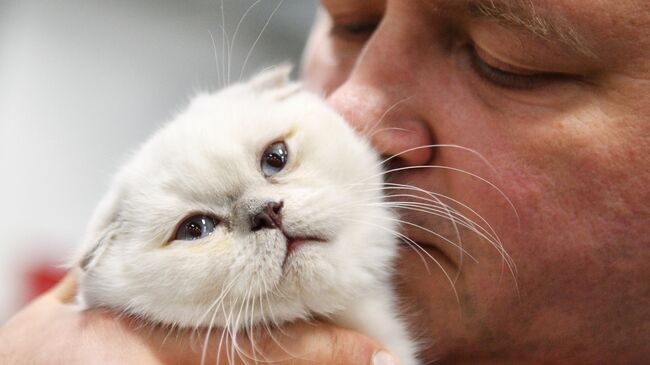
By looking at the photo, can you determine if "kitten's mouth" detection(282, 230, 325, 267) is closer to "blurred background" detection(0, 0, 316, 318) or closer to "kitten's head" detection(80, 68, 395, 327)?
"kitten's head" detection(80, 68, 395, 327)

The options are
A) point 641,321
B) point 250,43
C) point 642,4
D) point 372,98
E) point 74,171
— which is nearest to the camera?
point 642,4

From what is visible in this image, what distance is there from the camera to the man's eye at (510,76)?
104 centimetres

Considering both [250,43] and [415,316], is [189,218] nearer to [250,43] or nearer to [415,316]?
[415,316]

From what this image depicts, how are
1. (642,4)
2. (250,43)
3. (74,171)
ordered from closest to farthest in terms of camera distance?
(642,4), (250,43), (74,171)

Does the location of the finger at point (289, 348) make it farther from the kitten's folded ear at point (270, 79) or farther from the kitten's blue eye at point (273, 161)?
the kitten's folded ear at point (270, 79)

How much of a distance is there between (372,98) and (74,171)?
2.19 m

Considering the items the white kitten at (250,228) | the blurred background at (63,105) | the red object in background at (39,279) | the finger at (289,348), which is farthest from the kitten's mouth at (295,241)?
the red object in background at (39,279)

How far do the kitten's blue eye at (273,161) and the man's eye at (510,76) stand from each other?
364 millimetres

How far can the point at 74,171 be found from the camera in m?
2.99

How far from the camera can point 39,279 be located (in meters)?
2.76

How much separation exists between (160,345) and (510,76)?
2.41ft

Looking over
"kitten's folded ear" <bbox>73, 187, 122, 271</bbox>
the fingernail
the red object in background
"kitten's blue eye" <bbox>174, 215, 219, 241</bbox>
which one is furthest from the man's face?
the red object in background

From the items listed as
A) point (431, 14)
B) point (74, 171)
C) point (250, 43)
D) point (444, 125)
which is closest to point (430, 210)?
point (444, 125)

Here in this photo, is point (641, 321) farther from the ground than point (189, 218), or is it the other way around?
point (189, 218)
